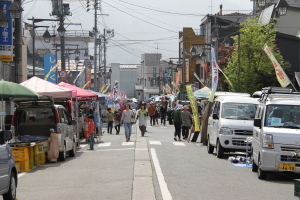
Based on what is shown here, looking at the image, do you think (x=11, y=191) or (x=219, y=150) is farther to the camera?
(x=219, y=150)

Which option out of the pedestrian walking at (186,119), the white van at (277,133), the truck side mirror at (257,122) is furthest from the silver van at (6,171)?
the pedestrian walking at (186,119)

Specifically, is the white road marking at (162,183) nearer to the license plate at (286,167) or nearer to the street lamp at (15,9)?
the license plate at (286,167)

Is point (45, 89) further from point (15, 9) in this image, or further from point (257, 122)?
point (257, 122)

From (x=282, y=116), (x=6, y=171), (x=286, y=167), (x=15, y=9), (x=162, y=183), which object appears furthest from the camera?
(x=15, y=9)

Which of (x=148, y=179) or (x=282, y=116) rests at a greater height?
(x=282, y=116)

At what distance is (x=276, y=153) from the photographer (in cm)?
1492

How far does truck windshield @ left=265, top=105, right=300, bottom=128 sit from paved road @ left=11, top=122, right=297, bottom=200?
146 centimetres

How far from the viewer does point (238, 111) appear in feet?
72.6

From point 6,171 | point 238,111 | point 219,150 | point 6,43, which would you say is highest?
point 6,43

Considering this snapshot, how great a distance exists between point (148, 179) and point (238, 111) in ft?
27.6

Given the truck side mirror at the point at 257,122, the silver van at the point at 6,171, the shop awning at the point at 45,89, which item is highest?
the shop awning at the point at 45,89

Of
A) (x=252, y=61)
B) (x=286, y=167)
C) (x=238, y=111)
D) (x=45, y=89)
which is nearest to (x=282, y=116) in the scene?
(x=286, y=167)

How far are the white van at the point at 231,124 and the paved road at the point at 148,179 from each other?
64cm

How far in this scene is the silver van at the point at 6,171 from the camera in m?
10.6
